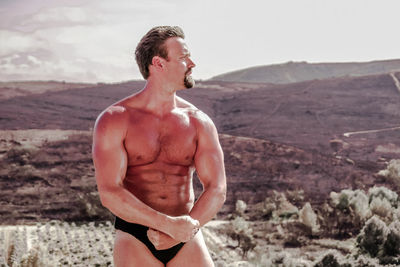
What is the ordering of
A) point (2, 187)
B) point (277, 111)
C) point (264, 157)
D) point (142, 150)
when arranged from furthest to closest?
point (277, 111)
point (264, 157)
point (2, 187)
point (142, 150)

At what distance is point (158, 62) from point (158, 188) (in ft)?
2.02

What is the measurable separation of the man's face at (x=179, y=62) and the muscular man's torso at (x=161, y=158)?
18 cm

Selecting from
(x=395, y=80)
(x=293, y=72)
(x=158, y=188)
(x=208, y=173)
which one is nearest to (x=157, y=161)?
(x=158, y=188)

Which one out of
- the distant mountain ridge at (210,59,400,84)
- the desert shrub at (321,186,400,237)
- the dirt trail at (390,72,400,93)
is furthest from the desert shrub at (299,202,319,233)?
the distant mountain ridge at (210,59,400,84)

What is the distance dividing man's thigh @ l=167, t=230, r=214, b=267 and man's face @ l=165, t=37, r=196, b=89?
765 millimetres

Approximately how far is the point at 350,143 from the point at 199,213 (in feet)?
137

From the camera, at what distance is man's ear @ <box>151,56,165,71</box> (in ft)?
8.50

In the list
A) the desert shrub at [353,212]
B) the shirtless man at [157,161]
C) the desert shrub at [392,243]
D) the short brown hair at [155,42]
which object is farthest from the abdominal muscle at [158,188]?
the desert shrub at [353,212]

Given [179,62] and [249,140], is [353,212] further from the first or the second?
[179,62]

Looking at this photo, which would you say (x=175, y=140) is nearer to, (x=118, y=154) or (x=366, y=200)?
(x=118, y=154)

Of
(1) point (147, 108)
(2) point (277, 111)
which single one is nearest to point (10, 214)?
(1) point (147, 108)

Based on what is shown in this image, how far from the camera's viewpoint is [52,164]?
1182 inches

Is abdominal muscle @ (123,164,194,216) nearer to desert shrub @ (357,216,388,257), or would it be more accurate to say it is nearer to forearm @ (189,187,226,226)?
forearm @ (189,187,226,226)

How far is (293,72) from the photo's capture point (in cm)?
11650
